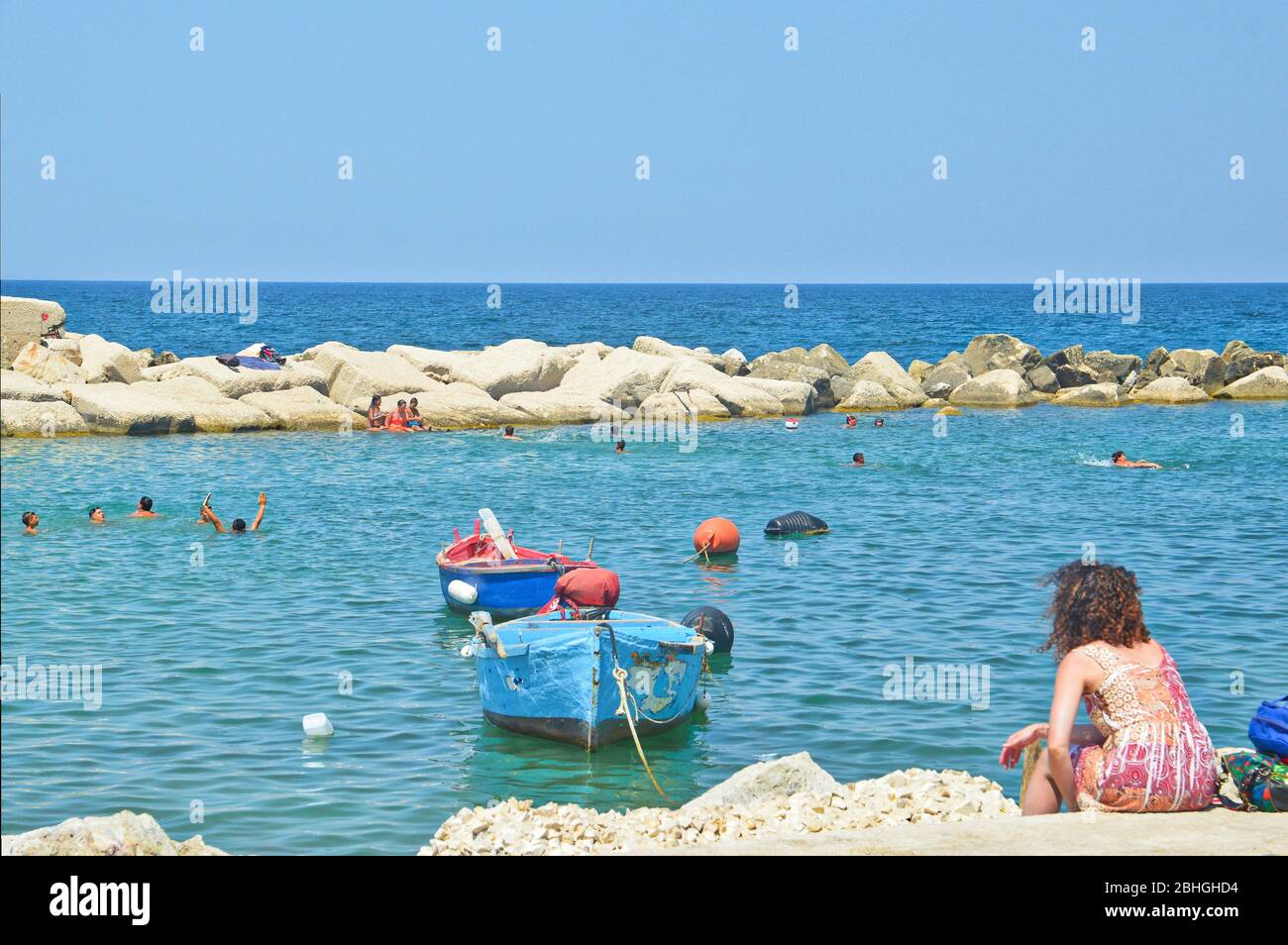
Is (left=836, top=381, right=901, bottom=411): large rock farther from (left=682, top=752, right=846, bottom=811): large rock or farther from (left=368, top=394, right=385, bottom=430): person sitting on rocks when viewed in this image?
(left=682, top=752, right=846, bottom=811): large rock

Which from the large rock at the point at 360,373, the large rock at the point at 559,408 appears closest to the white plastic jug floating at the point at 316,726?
the large rock at the point at 559,408

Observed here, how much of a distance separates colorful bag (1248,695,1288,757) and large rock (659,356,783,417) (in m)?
41.3

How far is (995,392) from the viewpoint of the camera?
183 ft

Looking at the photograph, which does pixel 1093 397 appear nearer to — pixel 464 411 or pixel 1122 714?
pixel 464 411

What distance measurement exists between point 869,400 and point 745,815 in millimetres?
44684

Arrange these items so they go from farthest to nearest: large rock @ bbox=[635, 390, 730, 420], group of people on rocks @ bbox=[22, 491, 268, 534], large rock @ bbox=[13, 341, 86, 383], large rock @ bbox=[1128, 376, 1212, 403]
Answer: large rock @ bbox=[1128, 376, 1212, 403] → large rock @ bbox=[635, 390, 730, 420] → large rock @ bbox=[13, 341, 86, 383] → group of people on rocks @ bbox=[22, 491, 268, 534]

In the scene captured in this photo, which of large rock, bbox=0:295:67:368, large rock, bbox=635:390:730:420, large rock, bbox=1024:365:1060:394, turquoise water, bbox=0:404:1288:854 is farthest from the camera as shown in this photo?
large rock, bbox=1024:365:1060:394

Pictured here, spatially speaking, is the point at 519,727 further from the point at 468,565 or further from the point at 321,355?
the point at 321,355

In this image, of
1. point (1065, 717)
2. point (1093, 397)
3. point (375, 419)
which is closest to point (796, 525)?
point (1065, 717)

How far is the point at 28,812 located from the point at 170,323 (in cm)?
Result: 10708

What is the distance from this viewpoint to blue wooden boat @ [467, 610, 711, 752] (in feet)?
45.9

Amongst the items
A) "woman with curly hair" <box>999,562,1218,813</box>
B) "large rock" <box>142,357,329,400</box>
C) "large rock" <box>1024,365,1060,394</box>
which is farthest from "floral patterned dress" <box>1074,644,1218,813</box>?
"large rock" <box>1024,365,1060,394</box>

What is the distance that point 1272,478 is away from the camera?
117ft
